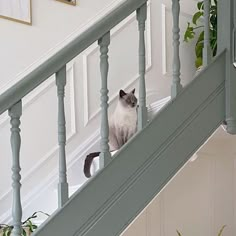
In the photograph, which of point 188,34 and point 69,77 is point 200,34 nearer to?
point 188,34

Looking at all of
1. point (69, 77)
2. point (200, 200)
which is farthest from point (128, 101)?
point (200, 200)

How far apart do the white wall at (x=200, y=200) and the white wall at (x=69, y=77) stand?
60 cm

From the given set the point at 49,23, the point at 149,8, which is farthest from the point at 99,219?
the point at 149,8

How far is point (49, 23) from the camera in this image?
3.32 metres

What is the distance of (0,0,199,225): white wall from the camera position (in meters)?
3.09

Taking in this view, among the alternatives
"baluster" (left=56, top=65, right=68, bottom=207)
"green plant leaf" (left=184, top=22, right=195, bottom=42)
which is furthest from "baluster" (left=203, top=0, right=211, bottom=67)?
"green plant leaf" (left=184, top=22, right=195, bottom=42)

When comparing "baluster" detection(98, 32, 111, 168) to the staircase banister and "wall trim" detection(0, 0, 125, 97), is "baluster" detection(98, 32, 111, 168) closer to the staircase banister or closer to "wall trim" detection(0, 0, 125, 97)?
the staircase banister

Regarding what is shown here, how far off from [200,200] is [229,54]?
1.56 meters

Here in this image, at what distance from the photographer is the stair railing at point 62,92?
6.21 feet

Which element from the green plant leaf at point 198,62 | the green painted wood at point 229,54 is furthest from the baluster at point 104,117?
the green plant leaf at point 198,62

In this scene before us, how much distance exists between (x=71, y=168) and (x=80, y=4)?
1.17 m

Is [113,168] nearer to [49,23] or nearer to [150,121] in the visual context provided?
[150,121]

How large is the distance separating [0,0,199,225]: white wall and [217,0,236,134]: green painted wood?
1.08 metres

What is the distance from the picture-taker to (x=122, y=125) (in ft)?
9.32
